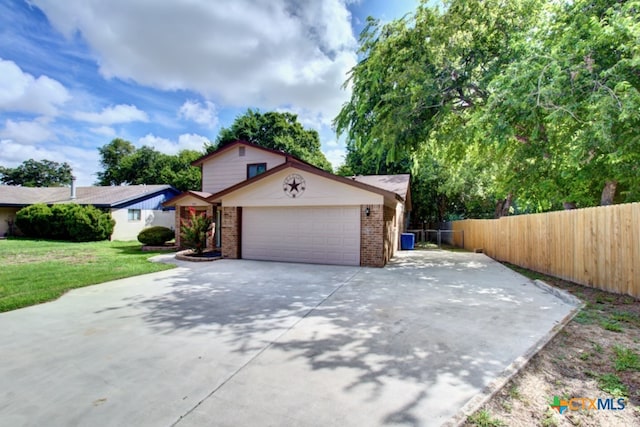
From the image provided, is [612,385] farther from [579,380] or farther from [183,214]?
[183,214]

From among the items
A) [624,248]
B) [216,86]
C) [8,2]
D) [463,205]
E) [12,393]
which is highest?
[216,86]

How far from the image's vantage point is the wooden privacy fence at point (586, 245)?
5656 millimetres

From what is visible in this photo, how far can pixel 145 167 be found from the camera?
138 ft

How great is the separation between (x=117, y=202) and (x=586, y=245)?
2410 cm

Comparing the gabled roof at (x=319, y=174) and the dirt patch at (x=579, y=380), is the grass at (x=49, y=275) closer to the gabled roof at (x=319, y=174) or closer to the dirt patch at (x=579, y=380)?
the gabled roof at (x=319, y=174)

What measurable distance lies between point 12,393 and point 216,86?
46.0ft

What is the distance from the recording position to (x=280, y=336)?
158 inches

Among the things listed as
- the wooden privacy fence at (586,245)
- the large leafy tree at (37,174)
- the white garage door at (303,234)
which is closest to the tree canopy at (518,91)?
the wooden privacy fence at (586,245)

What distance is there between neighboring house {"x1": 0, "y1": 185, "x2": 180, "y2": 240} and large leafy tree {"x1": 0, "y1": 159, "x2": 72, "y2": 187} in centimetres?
3339

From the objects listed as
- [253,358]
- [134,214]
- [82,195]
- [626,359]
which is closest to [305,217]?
[253,358]

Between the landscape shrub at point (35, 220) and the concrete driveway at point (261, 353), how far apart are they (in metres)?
18.0

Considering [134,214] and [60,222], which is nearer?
[60,222]

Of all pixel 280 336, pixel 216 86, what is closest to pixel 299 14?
pixel 216 86

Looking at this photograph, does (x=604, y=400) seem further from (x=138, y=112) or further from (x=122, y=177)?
(x=122, y=177)
